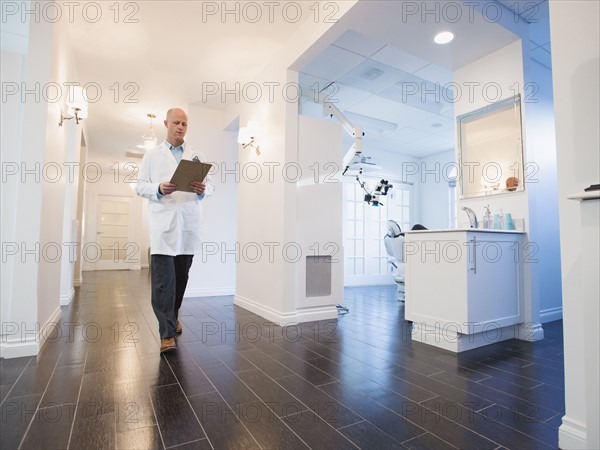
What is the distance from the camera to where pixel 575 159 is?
1.23m

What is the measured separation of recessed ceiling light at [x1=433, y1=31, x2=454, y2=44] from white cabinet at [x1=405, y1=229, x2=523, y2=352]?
162 cm

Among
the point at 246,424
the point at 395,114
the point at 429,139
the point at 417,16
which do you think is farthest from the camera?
the point at 429,139

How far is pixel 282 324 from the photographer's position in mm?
3068

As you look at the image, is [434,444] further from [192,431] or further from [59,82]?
[59,82]

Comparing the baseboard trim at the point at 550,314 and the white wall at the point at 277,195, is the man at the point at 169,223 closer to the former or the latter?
→ the white wall at the point at 277,195

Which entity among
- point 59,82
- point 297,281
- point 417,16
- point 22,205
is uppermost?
point 417,16

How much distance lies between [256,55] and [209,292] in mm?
3040

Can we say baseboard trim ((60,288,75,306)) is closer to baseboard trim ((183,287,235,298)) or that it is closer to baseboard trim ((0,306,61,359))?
baseboard trim ((183,287,235,298))

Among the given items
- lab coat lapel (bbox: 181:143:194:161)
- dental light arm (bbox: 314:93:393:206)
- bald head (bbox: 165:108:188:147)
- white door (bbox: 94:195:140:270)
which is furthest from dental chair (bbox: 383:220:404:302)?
white door (bbox: 94:195:140:270)

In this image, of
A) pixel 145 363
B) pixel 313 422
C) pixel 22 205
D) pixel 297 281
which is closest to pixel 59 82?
pixel 22 205

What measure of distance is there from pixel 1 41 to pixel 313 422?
2967 millimetres

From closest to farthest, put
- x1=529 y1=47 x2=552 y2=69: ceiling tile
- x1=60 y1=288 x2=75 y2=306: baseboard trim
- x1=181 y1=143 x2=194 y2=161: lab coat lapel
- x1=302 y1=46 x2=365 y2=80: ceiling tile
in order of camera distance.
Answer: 1. x1=181 y1=143 x2=194 y2=161: lab coat lapel
2. x1=529 y1=47 x2=552 y2=69: ceiling tile
3. x1=302 y1=46 x2=365 y2=80: ceiling tile
4. x1=60 y1=288 x2=75 y2=306: baseboard trim

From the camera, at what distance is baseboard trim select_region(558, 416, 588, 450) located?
3.76ft

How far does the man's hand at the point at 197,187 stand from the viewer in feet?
7.14
